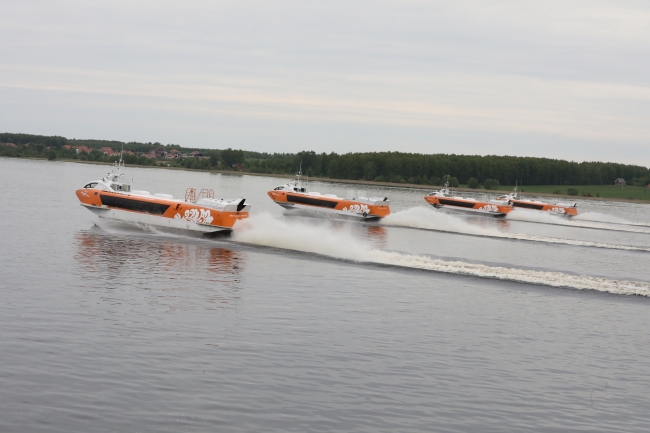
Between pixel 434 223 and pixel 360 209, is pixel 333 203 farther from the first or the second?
pixel 434 223

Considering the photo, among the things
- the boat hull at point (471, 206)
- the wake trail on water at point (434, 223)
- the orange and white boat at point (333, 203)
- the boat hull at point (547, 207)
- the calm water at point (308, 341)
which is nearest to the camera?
the calm water at point (308, 341)

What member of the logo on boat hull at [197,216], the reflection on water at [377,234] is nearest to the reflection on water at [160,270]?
the logo on boat hull at [197,216]

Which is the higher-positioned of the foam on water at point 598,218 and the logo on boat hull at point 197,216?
the logo on boat hull at point 197,216

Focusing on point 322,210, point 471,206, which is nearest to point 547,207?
point 471,206

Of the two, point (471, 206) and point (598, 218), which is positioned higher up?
point (471, 206)

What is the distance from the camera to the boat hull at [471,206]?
99312 mm

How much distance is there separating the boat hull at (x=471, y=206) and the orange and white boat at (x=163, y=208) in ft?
184

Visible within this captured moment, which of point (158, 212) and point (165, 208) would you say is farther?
point (158, 212)

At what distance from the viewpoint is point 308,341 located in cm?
2245

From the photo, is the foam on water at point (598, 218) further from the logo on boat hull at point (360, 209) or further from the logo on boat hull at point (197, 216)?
the logo on boat hull at point (197, 216)

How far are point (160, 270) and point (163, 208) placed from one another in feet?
47.7

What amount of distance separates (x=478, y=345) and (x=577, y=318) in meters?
7.22

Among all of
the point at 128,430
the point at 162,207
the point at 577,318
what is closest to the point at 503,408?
the point at 128,430

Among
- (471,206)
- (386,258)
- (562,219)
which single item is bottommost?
(386,258)
